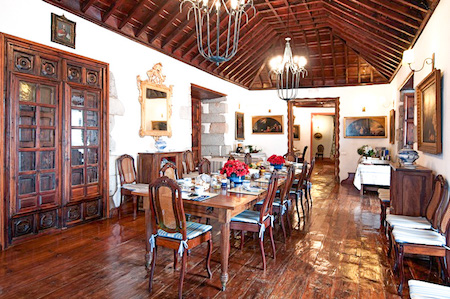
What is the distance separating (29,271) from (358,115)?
866 cm

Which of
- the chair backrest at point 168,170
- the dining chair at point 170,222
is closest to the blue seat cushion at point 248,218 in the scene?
the dining chair at point 170,222

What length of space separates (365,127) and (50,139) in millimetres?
8065

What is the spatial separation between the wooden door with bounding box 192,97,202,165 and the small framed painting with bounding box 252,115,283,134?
7.00ft

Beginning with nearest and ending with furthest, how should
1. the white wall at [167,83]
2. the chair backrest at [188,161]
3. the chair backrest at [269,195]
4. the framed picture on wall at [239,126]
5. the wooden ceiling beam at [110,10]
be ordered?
1. the chair backrest at [269,195]
2. the white wall at [167,83]
3. the wooden ceiling beam at [110,10]
4. the chair backrest at [188,161]
5. the framed picture on wall at [239,126]

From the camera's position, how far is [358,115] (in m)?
8.80

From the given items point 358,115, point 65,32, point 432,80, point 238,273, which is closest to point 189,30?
point 65,32

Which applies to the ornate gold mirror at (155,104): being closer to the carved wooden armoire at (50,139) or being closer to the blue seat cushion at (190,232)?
the carved wooden armoire at (50,139)

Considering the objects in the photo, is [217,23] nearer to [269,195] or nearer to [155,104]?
[269,195]

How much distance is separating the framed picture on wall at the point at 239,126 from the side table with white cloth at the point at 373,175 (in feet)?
12.8

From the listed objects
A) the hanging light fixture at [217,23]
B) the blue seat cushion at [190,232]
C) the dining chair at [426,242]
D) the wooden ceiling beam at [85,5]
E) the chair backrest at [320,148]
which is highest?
the wooden ceiling beam at [85,5]

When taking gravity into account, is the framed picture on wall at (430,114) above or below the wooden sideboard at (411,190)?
above

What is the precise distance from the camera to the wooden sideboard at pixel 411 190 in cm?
333

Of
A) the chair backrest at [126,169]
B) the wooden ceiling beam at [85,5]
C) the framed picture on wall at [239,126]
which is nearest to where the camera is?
the wooden ceiling beam at [85,5]

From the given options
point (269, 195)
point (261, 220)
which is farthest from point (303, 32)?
point (261, 220)
